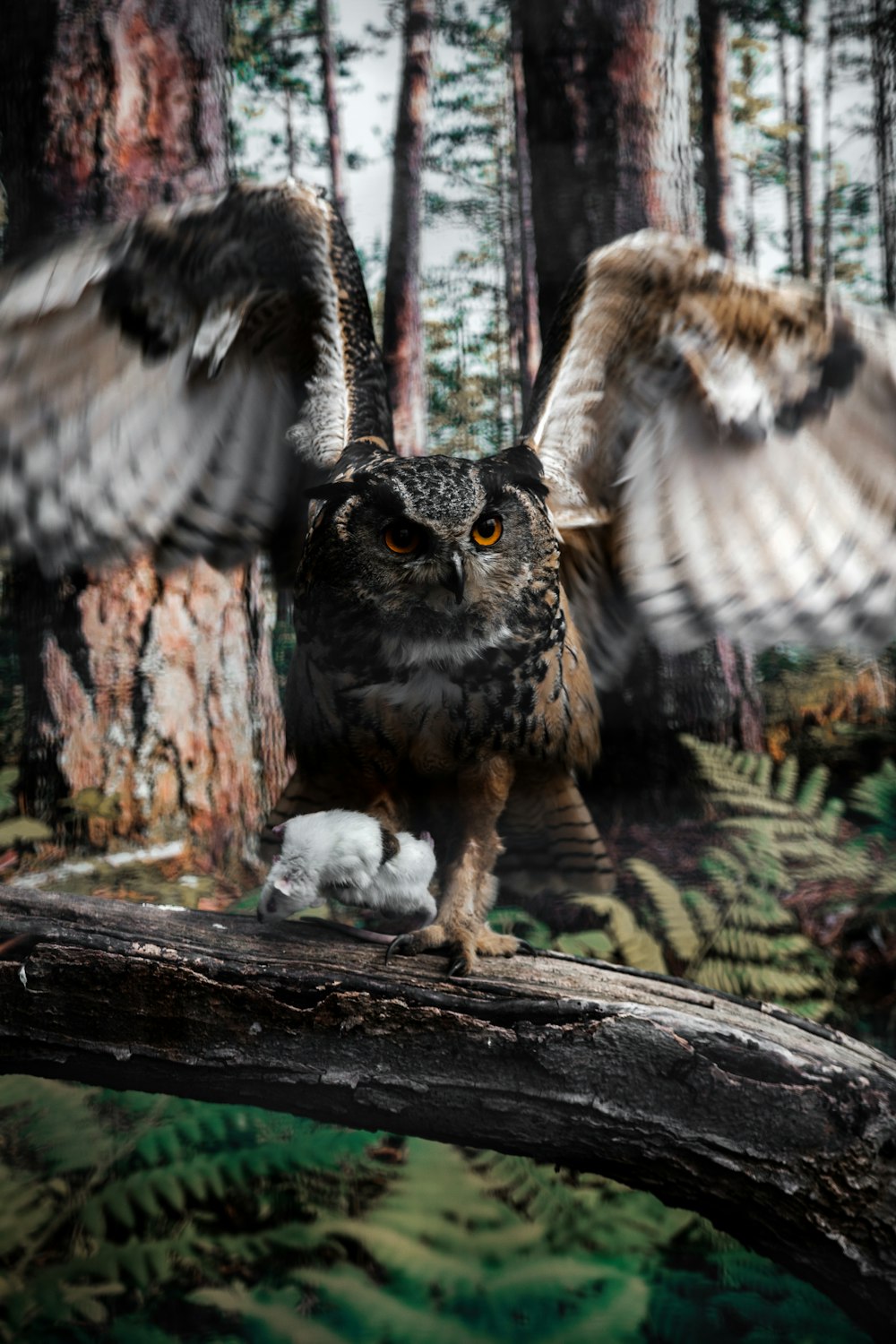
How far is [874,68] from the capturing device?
1544 mm

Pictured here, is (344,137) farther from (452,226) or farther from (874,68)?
(874,68)

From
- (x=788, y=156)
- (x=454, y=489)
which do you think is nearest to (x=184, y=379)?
(x=454, y=489)

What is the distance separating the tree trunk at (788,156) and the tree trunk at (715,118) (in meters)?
0.11

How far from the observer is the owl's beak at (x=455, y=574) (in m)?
0.96

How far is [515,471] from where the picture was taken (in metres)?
1.02

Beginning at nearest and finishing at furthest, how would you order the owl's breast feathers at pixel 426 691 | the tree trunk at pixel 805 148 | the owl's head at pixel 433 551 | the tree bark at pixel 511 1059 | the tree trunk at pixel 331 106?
the tree bark at pixel 511 1059
the owl's head at pixel 433 551
the owl's breast feathers at pixel 426 691
the tree trunk at pixel 331 106
the tree trunk at pixel 805 148

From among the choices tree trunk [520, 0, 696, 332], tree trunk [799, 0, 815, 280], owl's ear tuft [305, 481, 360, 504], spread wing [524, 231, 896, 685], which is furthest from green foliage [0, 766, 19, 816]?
tree trunk [799, 0, 815, 280]

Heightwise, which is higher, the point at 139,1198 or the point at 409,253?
the point at 409,253

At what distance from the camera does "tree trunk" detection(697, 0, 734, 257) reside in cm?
145

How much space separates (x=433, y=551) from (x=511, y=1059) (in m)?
0.56

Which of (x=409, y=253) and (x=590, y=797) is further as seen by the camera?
(x=590, y=797)

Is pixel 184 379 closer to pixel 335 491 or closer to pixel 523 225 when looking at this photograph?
pixel 335 491

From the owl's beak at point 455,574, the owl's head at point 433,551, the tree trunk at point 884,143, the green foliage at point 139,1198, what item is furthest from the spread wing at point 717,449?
the green foliage at point 139,1198

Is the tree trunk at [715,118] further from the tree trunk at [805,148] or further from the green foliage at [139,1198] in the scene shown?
the green foliage at [139,1198]
